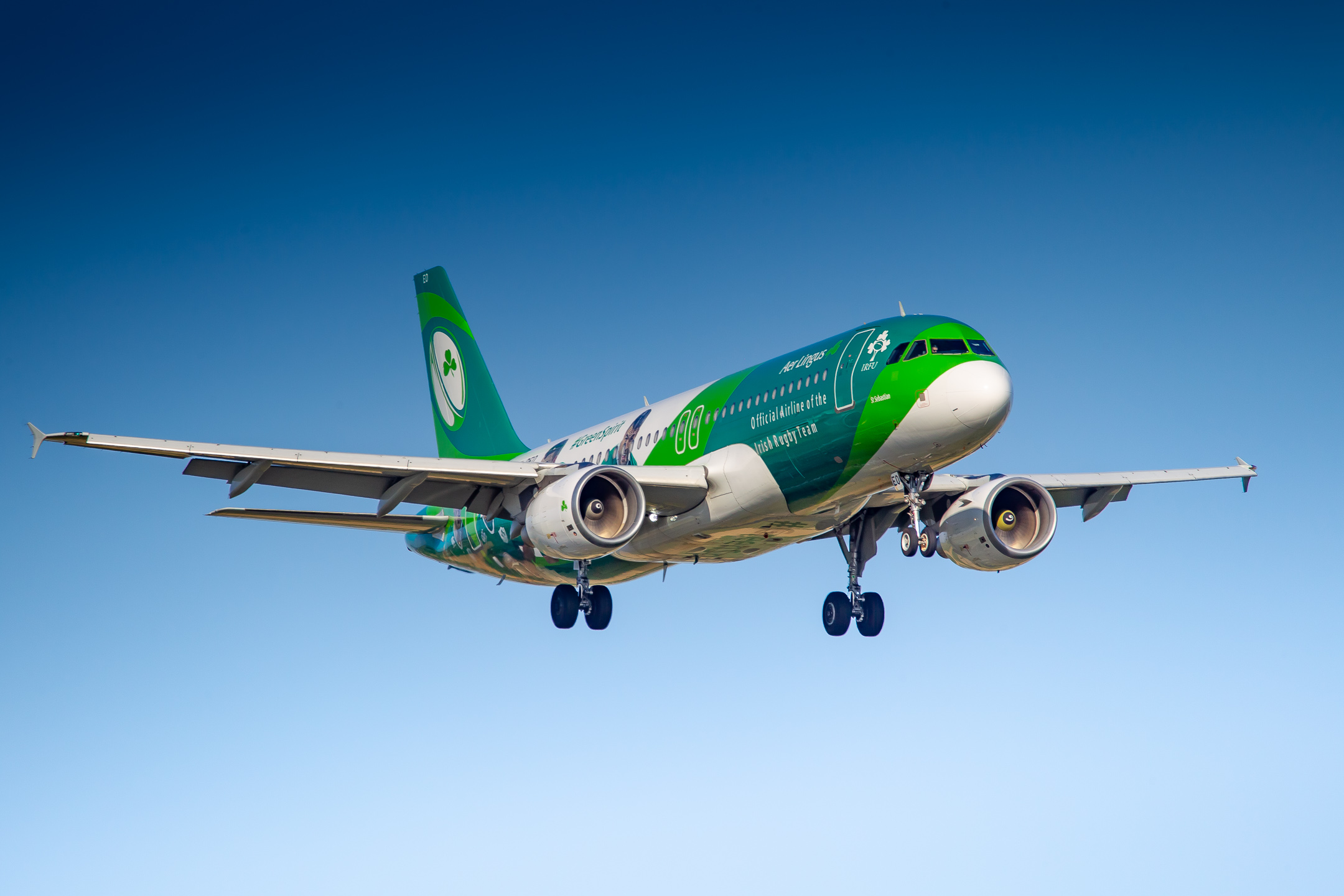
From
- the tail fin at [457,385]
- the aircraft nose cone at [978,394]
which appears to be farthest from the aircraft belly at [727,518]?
the tail fin at [457,385]

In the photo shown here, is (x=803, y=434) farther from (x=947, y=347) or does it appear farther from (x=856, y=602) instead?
(x=856, y=602)

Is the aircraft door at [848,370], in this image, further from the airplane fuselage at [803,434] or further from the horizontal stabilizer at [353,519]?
the horizontal stabilizer at [353,519]

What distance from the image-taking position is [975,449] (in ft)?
89.6

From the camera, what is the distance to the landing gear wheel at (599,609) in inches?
1501

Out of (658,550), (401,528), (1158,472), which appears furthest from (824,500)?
(401,528)

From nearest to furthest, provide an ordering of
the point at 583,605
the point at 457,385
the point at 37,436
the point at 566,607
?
the point at 37,436, the point at 583,605, the point at 566,607, the point at 457,385

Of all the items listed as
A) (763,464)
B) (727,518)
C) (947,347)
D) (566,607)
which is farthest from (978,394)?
(566,607)

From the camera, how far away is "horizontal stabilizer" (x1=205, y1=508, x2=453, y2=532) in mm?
34031

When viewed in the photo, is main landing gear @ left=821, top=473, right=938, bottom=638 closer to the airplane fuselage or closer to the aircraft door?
the airplane fuselage

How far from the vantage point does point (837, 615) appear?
35188mm

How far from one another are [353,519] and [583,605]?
6792 mm

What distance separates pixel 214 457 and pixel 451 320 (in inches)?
788

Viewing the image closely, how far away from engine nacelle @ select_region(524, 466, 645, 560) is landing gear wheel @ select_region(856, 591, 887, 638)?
26.6 ft

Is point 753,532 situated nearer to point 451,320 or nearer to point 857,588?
point 857,588
